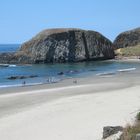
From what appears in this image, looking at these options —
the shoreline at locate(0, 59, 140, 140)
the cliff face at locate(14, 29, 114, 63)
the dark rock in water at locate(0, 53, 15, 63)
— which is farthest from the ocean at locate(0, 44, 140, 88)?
the dark rock in water at locate(0, 53, 15, 63)

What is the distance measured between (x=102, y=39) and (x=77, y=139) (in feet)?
255

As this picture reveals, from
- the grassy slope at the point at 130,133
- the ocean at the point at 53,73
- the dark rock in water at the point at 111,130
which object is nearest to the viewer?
the grassy slope at the point at 130,133

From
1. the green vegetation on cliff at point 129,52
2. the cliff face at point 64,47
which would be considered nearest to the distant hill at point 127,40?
the green vegetation on cliff at point 129,52

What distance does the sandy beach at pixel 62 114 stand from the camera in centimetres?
1897

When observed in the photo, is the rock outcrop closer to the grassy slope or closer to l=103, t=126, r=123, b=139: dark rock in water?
l=103, t=126, r=123, b=139: dark rock in water

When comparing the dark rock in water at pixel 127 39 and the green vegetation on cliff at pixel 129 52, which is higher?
the dark rock in water at pixel 127 39

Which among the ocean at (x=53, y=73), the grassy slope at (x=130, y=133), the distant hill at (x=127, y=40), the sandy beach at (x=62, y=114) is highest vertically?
the distant hill at (x=127, y=40)

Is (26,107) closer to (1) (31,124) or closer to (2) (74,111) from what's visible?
(2) (74,111)

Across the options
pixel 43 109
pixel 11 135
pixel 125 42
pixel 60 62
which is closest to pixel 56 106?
pixel 43 109

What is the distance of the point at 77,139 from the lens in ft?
57.5

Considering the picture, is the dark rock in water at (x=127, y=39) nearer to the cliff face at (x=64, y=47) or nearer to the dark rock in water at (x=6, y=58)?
the cliff face at (x=64, y=47)

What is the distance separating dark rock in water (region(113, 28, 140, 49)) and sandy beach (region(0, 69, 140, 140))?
74.4 metres

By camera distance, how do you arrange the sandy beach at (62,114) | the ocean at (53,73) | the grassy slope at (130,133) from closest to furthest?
the grassy slope at (130,133)
the sandy beach at (62,114)
the ocean at (53,73)

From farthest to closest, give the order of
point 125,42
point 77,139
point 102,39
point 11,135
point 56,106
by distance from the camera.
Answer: point 125,42 < point 102,39 < point 56,106 < point 11,135 < point 77,139
